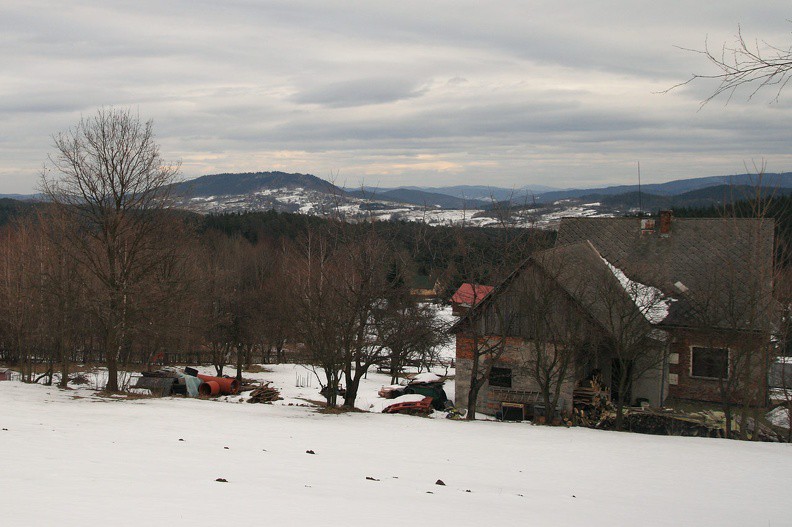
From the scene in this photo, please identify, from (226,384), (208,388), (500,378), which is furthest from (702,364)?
(208,388)

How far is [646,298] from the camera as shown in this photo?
22281 mm

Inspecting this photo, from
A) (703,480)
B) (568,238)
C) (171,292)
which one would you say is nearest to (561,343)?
(703,480)

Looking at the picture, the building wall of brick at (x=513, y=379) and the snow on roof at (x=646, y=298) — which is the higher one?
the snow on roof at (x=646, y=298)

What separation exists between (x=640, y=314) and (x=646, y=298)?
5.97 feet

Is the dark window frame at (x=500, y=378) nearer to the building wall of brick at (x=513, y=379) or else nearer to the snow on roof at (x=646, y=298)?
the building wall of brick at (x=513, y=379)

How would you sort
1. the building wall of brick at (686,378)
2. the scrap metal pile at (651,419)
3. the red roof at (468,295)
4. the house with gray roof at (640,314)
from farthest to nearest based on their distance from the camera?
the building wall of brick at (686,378) < the red roof at (468,295) < the scrap metal pile at (651,419) < the house with gray roof at (640,314)

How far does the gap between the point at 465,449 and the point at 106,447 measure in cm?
796

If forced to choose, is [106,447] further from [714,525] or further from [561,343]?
[561,343]

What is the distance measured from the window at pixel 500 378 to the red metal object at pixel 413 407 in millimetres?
2697

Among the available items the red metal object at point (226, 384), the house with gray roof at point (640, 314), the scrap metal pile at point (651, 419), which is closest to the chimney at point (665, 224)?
the house with gray roof at point (640, 314)

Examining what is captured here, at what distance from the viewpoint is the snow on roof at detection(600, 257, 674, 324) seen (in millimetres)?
→ 20969

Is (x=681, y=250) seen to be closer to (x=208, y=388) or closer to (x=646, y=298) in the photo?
(x=646, y=298)

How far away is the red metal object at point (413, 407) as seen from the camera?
79.7 feet

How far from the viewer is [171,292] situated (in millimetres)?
25688
